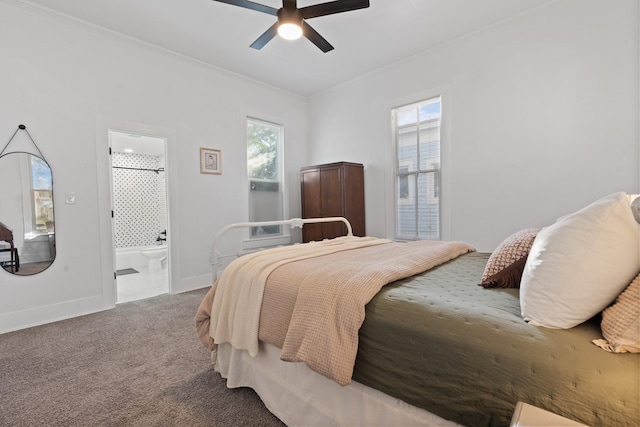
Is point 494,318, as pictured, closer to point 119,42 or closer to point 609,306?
point 609,306

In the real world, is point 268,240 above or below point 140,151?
below

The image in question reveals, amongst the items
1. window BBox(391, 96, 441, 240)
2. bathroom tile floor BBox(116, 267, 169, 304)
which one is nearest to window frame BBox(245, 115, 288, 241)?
bathroom tile floor BBox(116, 267, 169, 304)

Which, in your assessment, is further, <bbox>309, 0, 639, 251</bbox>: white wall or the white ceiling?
the white ceiling

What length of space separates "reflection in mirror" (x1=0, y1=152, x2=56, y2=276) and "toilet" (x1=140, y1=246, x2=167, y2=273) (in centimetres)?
232

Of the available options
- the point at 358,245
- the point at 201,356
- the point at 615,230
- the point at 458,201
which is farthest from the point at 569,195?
the point at 201,356

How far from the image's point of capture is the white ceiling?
2.79 meters

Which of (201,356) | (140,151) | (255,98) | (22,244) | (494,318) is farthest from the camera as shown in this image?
(140,151)

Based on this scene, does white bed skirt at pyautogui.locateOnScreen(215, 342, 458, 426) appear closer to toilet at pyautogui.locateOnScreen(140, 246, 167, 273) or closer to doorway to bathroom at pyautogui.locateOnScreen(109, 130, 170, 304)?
doorway to bathroom at pyautogui.locateOnScreen(109, 130, 170, 304)

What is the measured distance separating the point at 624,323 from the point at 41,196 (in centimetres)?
407

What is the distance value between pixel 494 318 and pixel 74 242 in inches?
146

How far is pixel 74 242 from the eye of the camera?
3.01 m

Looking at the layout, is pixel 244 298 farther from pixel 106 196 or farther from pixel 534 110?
pixel 534 110

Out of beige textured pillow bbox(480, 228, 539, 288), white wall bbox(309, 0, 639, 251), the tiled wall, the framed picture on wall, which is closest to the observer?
beige textured pillow bbox(480, 228, 539, 288)

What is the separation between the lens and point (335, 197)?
418 centimetres
